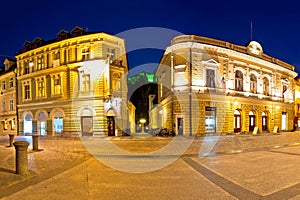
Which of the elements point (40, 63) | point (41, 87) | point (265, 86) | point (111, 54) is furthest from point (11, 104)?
point (265, 86)

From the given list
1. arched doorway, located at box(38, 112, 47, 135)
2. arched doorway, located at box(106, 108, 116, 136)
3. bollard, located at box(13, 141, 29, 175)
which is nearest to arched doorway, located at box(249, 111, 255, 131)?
arched doorway, located at box(106, 108, 116, 136)

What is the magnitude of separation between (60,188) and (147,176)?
9.10 ft

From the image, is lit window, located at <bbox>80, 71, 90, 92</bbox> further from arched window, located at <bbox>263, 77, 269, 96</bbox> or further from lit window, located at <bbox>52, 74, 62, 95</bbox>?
arched window, located at <bbox>263, 77, 269, 96</bbox>

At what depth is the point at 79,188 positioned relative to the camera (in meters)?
6.65

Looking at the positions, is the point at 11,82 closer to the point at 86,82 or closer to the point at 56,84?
the point at 56,84

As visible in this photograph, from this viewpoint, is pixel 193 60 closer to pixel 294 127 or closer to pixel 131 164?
pixel 131 164

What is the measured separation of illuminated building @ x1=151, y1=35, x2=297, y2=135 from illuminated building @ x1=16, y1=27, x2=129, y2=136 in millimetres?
6071

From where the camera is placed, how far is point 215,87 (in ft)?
85.4

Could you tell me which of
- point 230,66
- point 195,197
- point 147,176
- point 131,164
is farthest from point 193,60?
point 195,197

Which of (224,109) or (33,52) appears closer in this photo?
(224,109)

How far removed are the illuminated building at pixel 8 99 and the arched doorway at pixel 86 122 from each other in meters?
13.3

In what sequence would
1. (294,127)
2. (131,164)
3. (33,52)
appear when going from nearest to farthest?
(131,164) → (33,52) → (294,127)

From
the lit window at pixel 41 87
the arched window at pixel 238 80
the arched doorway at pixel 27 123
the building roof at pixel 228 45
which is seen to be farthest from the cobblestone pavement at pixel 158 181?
the arched doorway at pixel 27 123

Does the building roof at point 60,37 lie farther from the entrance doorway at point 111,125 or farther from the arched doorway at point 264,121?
the arched doorway at point 264,121
